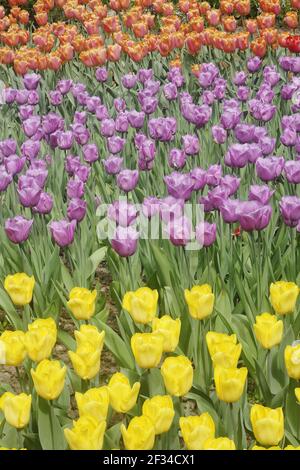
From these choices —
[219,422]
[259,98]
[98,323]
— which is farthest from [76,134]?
[219,422]

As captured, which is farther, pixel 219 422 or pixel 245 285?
pixel 245 285

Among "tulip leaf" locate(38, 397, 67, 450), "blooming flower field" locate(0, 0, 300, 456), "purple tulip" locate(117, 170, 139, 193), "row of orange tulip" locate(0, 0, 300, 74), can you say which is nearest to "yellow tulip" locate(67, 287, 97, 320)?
"blooming flower field" locate(0, 0, 300, 456)

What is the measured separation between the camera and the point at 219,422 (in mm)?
2504

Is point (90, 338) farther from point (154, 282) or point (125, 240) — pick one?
point (154, 282)

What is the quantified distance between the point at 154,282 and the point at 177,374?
1396 mm

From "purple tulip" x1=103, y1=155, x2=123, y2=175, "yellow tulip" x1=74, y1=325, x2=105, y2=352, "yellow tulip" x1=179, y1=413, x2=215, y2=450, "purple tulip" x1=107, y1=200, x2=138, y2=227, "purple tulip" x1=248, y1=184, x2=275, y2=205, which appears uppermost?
"purple tulip" x1=248, y1=184, x2=275, y2=205

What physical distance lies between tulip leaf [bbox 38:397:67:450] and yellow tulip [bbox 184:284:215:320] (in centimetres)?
60

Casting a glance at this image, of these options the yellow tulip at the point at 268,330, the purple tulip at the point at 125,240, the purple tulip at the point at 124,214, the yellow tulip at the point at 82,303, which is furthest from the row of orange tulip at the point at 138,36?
the yellow tulip at the point at 268,330

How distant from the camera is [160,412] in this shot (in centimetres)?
212

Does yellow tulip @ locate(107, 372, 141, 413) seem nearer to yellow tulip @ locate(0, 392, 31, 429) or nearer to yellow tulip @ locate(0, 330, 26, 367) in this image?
yellow tulip @ locate(0, 392, 31, 429)

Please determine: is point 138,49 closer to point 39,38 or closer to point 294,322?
point 39,38

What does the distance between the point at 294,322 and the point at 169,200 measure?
72 cm

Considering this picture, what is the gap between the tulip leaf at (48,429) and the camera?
245cm

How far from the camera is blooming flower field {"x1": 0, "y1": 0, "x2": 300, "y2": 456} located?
7.50 feet
